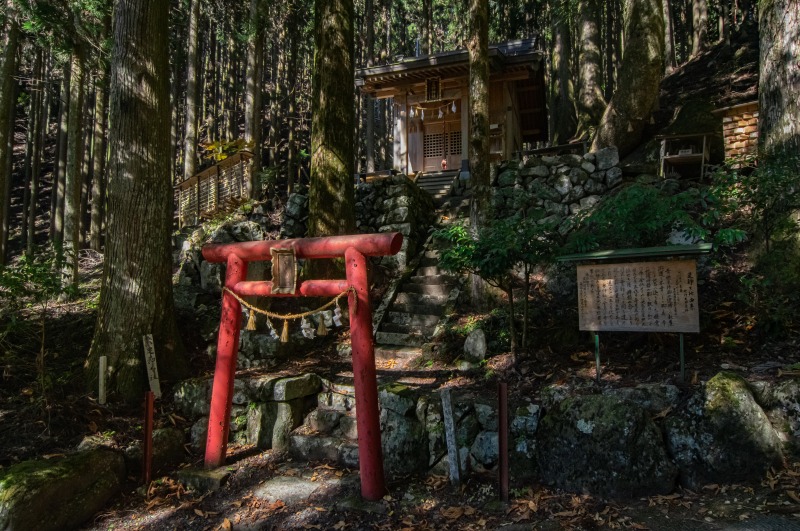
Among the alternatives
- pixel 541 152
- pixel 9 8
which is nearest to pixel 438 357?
pixel 541 152

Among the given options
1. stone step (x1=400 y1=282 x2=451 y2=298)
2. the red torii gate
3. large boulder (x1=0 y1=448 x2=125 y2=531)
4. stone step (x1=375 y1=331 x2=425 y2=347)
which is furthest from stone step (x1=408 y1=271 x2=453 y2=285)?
large boulder (x1=0 y1=448 x2=125 y2=531)

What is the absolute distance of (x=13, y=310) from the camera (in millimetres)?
5406

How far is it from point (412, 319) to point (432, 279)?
1.23m

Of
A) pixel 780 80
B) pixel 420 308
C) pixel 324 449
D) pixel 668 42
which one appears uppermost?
pixel 668 42

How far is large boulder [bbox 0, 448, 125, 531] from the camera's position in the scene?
12.4ft

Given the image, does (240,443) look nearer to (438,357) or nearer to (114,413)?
(114,413)

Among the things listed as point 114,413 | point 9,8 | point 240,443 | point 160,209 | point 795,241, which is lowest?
point 240,443

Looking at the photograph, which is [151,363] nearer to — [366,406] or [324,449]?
[324,449]

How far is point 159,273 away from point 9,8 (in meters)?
8.77

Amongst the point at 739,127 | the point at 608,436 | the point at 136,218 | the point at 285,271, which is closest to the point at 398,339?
the point at 285,271

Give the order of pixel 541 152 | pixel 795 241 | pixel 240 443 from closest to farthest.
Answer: pixel 795 241 < pixel 240 443 < pixel 541 152

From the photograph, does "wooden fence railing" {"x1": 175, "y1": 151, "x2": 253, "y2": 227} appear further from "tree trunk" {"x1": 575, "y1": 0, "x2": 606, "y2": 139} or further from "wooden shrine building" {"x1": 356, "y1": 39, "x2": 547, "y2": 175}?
"tree trunk" {"x1": 575, "y1": 0, "x2": 606, "y2": 139}

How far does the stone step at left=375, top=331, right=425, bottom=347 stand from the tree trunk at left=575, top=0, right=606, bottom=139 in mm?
11507

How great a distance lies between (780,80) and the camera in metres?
5.93
